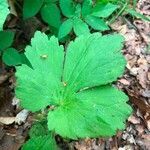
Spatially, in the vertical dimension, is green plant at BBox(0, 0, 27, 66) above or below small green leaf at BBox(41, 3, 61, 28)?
below

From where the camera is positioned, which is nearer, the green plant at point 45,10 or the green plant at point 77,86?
the green plant at point 77,86

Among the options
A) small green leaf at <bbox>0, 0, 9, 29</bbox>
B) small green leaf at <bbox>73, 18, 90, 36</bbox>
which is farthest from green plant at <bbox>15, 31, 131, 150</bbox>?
small green leaf at <bbox>73, 18, 90, 36</bbox>

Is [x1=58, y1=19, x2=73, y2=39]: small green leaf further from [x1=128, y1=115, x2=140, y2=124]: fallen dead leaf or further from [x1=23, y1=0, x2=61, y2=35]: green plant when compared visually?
[x1=128, y1=115, x2=140, y2=124]: fallen dead leaf

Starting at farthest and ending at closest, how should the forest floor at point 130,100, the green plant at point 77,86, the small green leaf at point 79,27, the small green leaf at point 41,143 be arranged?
the small green leaf at point 79,27
the forest floor at point 130,100
the small green leaf at point 41,143
the green plant at point 77,86

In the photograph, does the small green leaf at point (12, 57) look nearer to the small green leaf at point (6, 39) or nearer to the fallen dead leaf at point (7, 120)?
the small green leaf at point (6, 39)

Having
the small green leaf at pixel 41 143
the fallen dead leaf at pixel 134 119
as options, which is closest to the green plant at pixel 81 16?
the fallen dead leaf at pixel 134 119

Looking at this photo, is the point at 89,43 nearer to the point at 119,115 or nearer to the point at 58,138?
the point at 119,115

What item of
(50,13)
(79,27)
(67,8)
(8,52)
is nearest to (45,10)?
(50,13)
